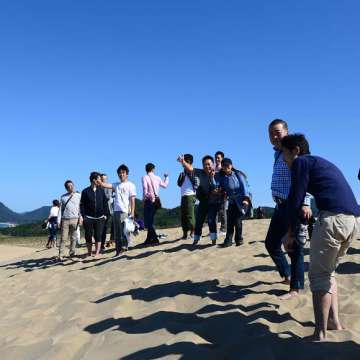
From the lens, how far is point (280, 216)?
4.53m

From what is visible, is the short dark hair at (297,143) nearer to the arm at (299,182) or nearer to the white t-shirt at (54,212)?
the arm at (299,182)

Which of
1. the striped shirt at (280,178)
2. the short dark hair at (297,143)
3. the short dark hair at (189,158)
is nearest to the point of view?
the short dark hair at (297,143)

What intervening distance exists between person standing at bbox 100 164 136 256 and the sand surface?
58.4 inches

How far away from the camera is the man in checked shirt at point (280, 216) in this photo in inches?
176

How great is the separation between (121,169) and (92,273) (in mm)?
2405

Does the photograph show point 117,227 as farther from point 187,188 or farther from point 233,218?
point 233,218

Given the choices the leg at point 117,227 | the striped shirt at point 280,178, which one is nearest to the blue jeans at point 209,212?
the leg at point 117,227

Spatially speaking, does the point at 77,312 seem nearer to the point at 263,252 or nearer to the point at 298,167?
the point at 298,167

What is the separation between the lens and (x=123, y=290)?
5.38 m

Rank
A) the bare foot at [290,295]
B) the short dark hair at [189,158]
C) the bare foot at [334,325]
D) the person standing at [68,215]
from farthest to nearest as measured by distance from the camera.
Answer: the person standing at [68,215], the short dark hair at [189,158], the bare foot at [290,295], the bare foot at [334,325]

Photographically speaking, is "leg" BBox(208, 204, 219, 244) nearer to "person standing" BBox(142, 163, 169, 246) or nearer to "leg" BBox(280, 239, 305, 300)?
"person standing" BBox(142, 163, 169, 246)

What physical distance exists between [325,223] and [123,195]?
583 centimetres

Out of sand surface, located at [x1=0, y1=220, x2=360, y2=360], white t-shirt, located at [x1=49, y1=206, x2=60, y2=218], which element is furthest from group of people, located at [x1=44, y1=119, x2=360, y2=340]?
white t-shirt, located at [x1=49, y1=206, x2=60, y2=218]

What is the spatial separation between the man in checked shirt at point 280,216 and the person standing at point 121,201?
433 centimetres
